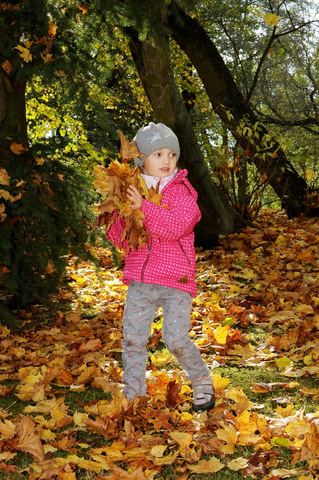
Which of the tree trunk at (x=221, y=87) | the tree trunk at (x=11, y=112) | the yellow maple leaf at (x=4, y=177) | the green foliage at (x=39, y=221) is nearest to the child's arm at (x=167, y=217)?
the green foliage at (x=39, y=221)

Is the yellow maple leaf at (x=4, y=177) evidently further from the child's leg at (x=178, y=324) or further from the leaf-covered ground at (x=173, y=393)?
the child's leg at (x=178, y=324)

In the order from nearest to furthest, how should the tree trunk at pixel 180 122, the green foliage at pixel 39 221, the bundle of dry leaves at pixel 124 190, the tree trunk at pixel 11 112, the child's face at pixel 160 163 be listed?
1. the bundle of dry leaves at pixel 124 190
2. the child's face at pixel 160 163
3. the green foliage at pixel 39 221
4. the tree trunk at pixel 11 112
5. the tree trunk at pixel 180 122

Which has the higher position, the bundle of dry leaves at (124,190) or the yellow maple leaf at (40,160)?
the yellow maple leaf at (40,160)

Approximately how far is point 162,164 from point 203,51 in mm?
5651

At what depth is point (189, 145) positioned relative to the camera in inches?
248

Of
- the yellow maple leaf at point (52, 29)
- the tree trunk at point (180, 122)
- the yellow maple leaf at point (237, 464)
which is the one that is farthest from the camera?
the tree trunk at point (180, 122)

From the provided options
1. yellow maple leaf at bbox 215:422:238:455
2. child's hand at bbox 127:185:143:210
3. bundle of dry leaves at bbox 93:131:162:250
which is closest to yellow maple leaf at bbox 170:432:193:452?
yellow maple leaf at bbox 215:422:238:455

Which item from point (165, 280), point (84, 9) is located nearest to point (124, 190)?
point (165, 280)

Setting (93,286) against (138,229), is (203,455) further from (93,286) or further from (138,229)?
(93,286)

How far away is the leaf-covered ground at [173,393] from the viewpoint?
2006 millimetres

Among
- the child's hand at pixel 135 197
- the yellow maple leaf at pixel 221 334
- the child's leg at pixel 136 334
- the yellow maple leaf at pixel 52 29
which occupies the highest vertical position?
the yellow maple leaf at pixel 52 29

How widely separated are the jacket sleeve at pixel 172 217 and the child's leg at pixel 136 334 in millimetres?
318

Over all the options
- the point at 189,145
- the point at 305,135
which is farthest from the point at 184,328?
the point at 305,135

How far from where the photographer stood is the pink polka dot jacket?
239 cm
